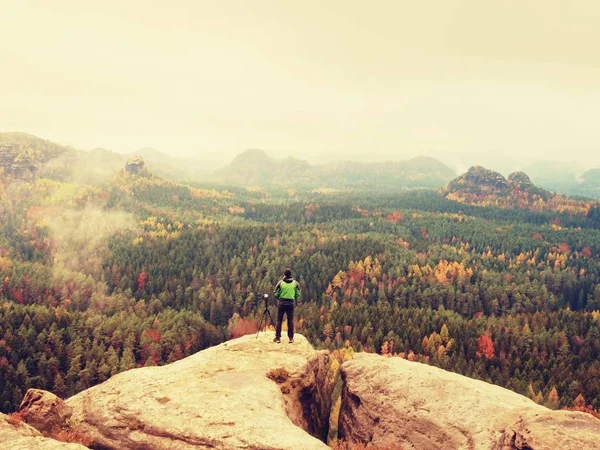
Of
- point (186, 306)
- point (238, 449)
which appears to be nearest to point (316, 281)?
point (186, 306)

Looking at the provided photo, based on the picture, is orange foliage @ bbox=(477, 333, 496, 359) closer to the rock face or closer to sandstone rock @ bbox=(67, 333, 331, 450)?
the rock face

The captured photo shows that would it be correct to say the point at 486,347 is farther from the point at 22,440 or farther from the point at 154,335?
the point at 22,440

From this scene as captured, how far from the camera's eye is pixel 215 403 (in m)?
27.5

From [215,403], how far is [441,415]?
1728 cm

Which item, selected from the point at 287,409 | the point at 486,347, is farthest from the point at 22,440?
the point at 486,347

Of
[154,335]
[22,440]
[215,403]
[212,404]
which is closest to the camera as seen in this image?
[22,440]

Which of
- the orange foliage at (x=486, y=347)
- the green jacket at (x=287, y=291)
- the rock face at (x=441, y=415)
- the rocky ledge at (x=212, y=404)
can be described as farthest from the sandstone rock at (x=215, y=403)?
the orange foliage at (x=486, y=347)

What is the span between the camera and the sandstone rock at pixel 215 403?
24672 millimetres

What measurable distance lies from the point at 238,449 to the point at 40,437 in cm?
1086

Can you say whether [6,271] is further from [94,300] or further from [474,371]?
[474,371]

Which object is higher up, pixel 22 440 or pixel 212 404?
pixel 22 440

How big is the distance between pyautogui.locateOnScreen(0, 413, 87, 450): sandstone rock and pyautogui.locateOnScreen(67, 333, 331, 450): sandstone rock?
4.80 metres

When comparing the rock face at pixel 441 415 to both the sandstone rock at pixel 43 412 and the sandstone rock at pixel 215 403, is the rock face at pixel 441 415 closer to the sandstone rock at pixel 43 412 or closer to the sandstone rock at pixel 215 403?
the sandstone rock at pixel 215 403

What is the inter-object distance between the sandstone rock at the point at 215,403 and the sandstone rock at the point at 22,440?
4800 millimetres
